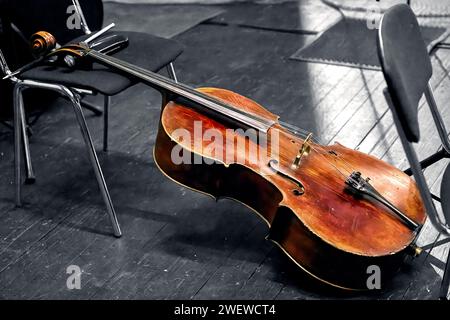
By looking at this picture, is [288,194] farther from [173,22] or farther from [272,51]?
[173,22]

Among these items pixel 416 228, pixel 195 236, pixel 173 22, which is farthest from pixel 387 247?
pixel 173 22

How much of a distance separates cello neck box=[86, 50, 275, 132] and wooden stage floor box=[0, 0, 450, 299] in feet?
1.25

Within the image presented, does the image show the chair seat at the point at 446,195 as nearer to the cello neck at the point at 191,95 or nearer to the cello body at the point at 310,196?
the cello body at the point at 310,196

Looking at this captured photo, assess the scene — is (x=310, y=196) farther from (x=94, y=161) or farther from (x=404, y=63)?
(x=94, y=161)

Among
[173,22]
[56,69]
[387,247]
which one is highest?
[56,69]

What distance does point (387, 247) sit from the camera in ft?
4.99

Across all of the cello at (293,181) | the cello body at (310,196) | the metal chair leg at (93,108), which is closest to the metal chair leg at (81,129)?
the cello at (293,181)

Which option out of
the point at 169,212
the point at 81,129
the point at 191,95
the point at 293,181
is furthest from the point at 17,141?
the point at 293,181

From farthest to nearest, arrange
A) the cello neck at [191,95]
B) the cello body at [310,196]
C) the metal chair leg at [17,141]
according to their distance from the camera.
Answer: the metal chair leg at [17,141] → the cello neck at [191,95] → the cello body at [310,196]

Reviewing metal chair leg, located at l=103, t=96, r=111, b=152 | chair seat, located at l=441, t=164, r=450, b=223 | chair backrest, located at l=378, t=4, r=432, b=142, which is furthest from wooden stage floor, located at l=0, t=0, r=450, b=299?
chair backrest, located at l=378, t=4, r=432, b=142

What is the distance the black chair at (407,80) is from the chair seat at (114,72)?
0.75 m

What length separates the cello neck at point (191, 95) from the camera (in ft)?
5.59

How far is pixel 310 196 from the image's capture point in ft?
5.16
